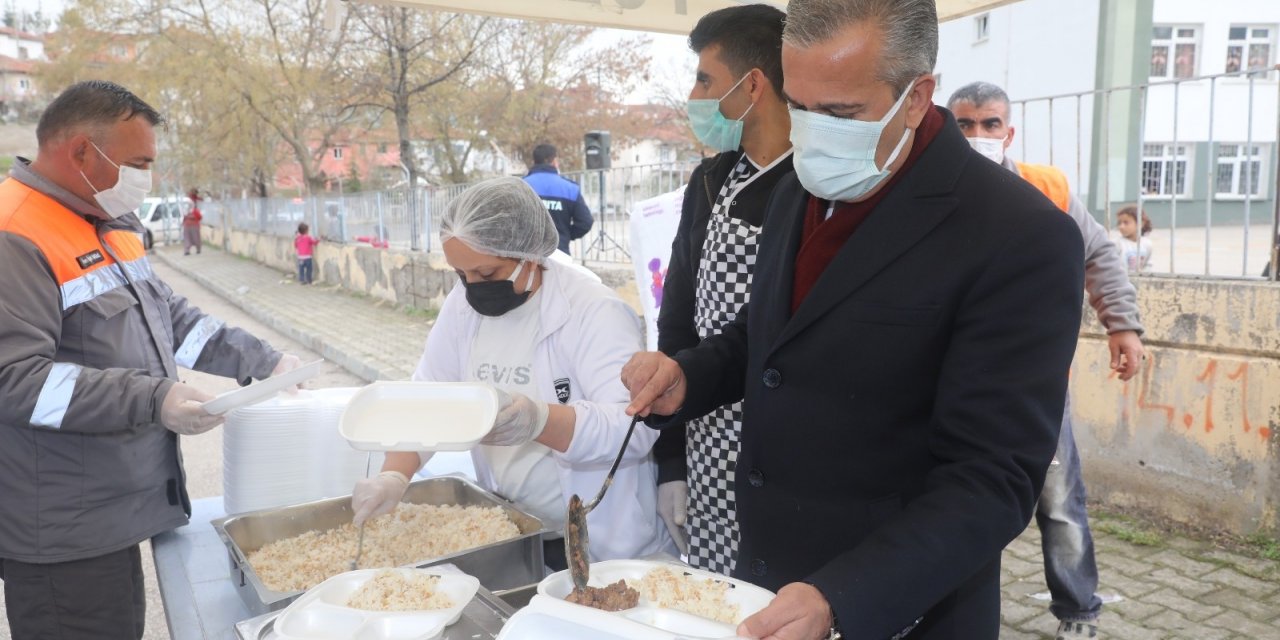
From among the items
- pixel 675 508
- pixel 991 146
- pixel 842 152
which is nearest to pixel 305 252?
pixel 991 146

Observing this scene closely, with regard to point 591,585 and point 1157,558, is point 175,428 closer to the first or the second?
point 591,585

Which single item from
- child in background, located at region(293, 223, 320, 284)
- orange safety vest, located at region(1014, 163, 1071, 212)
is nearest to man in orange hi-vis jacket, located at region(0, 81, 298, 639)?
orange safety vest, located at region(1014, 163, 1071, 212)

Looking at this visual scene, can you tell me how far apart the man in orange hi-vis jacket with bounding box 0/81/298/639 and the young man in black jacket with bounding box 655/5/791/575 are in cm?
122

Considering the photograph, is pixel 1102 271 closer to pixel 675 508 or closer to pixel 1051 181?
pixel 1051 181

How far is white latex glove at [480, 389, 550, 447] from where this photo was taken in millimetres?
1906

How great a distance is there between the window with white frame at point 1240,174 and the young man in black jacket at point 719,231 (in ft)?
9.70

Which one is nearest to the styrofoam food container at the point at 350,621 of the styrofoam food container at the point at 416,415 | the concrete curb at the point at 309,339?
the styrofoam food container at the point at 416,415

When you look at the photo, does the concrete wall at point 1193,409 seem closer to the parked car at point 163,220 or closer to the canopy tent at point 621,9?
the canopy tent at point 621,9

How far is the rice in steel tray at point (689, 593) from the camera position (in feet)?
4.93

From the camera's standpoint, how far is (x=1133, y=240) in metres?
5.18

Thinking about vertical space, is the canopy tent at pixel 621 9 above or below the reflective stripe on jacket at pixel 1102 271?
above

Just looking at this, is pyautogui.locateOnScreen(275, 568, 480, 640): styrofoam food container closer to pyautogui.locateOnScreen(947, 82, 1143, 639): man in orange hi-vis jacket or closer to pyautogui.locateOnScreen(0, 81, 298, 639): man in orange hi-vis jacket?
pyautogui.locateOnScreen(0, 81, 298, 639): man in orange hi-vis jacket

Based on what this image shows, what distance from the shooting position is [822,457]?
151cm

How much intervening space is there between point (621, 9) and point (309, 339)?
29.9 feet
